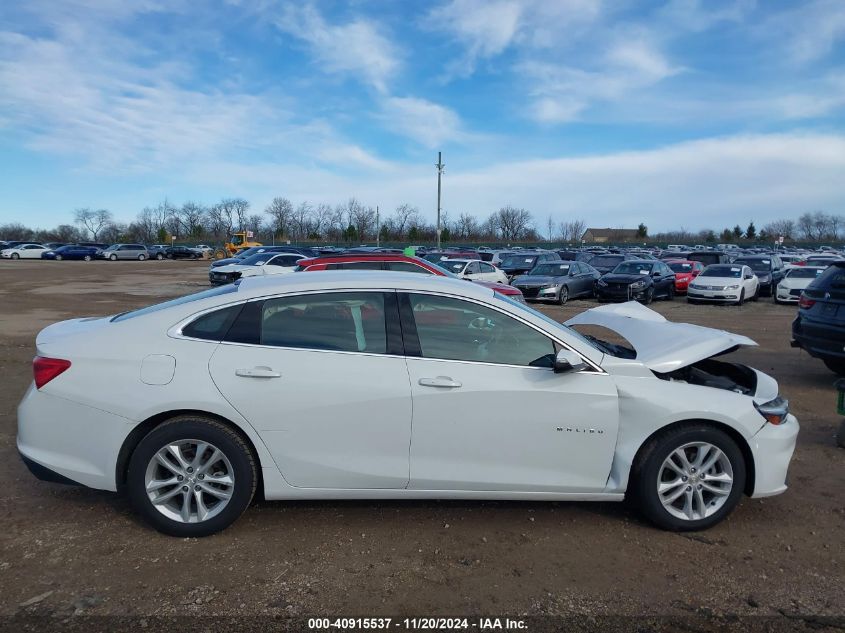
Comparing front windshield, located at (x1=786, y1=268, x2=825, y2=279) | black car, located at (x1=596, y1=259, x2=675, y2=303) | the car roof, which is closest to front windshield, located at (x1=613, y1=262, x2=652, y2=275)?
black car, located at (x1=596, y1=259, x2=675, y2=303)

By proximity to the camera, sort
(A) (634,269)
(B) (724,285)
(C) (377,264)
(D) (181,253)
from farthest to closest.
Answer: (D) (181,253) < (A) (634,269) < (B) (724,285) < (C) (377,264)

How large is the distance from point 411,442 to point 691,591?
5.57 feet

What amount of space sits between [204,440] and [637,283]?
19400 millimetres

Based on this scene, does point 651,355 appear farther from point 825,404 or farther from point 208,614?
point 825,404

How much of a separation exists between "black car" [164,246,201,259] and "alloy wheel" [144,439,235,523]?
2647 inches

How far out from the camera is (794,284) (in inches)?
834

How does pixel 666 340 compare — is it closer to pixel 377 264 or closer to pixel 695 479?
pixel 695 479

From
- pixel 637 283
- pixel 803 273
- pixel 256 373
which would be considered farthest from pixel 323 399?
pixel 803 273

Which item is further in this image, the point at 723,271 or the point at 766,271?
the point at 766,271

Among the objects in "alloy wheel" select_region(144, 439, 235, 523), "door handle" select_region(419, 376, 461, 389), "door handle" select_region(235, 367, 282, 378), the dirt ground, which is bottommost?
the dirt ground

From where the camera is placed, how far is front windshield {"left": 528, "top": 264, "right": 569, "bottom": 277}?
21.3 meters

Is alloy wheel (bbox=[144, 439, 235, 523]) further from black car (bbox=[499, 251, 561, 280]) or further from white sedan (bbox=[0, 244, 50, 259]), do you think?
white sedan (bbox=[0, 244, 50, 259])

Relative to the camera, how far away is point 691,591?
3.22m

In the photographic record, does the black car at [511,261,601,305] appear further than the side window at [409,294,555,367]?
Yes
